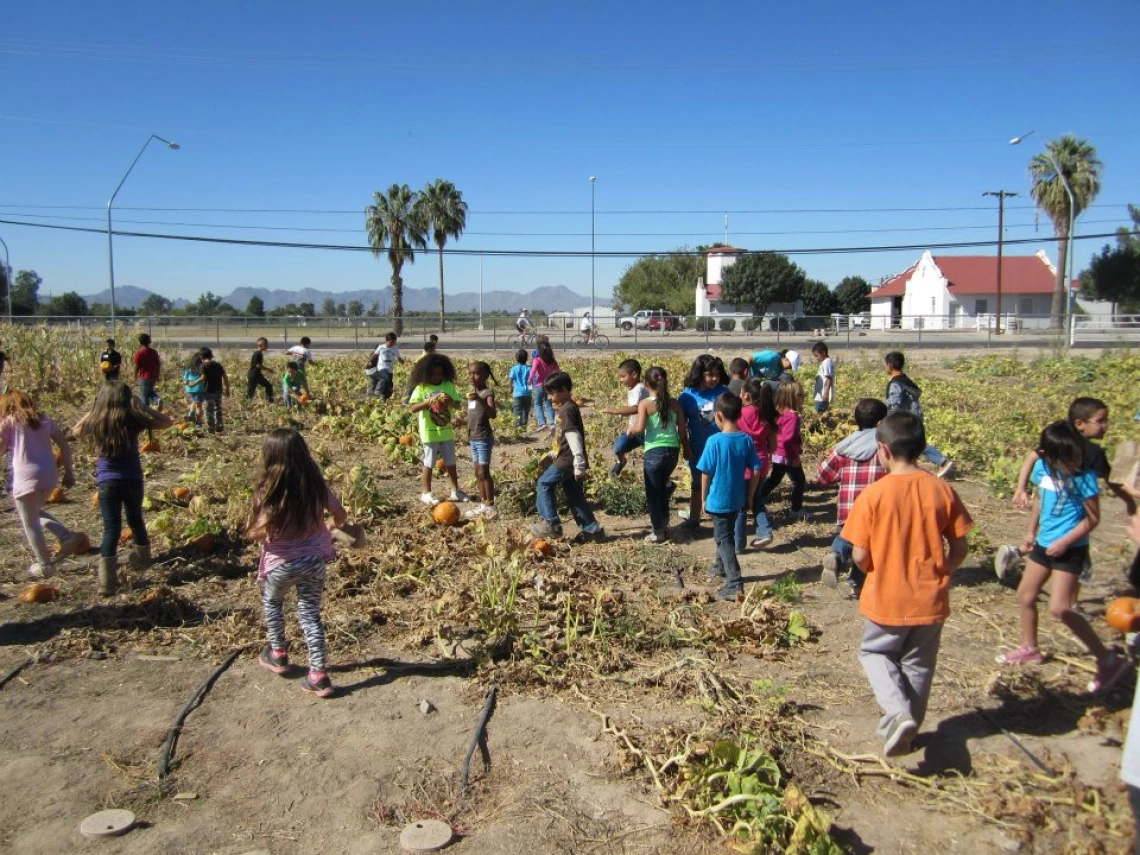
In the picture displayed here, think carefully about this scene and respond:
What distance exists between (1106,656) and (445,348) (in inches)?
1240

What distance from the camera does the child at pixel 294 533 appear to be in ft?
16.0

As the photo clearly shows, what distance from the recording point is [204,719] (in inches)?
192

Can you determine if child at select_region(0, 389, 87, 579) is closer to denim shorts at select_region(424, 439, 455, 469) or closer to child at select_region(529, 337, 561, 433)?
denim shorts at select_region(424, 439, 455, 469)

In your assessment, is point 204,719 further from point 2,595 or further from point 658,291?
point 658,291

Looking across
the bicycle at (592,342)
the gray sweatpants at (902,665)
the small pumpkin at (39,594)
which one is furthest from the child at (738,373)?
the bicycle at (592,342)

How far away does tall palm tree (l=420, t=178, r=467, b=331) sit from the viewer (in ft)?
180

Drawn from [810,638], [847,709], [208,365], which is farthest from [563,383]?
[208,365]

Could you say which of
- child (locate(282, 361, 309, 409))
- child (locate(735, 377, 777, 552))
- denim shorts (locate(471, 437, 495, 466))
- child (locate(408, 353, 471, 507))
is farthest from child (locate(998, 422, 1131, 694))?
child (locate(282, 361, 309, 409))

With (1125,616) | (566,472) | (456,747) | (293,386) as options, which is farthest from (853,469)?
(293,386)

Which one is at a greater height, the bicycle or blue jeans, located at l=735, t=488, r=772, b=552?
the bicycle

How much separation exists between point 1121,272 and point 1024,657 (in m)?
68.7

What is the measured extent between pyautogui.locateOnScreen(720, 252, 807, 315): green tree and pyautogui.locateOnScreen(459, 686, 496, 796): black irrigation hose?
68.9 meters

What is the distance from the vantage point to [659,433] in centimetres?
786

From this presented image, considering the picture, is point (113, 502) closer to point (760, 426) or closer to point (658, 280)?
point (760, 426)
